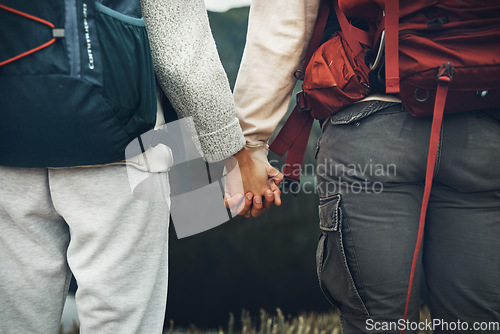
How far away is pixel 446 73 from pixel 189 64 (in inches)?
19.4

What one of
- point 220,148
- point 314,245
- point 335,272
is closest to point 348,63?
point 220,148

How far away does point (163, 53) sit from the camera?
2.82ft

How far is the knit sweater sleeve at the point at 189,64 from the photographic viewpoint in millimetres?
857

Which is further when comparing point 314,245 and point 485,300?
point 314,245

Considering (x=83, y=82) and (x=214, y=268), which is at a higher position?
(x=83, y=82)

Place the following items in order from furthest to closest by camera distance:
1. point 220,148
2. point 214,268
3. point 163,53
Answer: point 214,268, point 220,148, point 163,53

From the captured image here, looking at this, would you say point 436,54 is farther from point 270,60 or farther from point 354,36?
point 270,60

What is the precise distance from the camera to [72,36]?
73 cm

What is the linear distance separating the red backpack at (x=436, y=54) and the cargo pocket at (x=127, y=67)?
1.45 feet

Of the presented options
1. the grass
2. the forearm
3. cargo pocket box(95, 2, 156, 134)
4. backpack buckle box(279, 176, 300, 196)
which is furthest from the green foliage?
cargo pocket box(95, 2, 156, 134)

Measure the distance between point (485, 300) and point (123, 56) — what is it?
87cm

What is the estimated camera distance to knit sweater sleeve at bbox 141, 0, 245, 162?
86 cm

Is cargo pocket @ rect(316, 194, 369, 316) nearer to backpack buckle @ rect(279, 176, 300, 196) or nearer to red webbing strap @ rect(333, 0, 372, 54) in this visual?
backpack buckle @ rect(279, 176, 300, 196)

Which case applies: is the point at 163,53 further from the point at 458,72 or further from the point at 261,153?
the point at 458,72
